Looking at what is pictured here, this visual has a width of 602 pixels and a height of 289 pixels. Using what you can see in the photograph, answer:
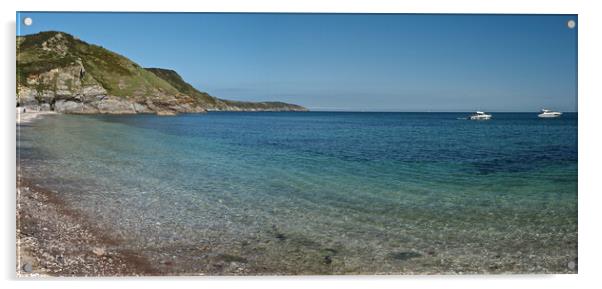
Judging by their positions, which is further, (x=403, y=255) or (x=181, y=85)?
(x=181, y=85)

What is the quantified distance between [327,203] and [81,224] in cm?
268

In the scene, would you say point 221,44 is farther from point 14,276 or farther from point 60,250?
point 14,276

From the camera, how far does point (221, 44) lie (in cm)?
466

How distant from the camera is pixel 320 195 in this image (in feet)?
17.3

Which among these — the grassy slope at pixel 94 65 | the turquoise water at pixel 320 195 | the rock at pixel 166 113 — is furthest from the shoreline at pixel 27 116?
the rock at pixel 166 113

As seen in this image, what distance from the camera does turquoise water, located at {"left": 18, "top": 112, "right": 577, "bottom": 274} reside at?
4.26 metres

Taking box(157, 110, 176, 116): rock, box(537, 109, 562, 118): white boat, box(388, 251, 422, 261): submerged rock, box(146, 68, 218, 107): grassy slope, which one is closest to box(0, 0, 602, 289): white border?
box(388, 251, 422, 261): submerged rock

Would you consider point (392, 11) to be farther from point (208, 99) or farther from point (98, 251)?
point (98, 251)

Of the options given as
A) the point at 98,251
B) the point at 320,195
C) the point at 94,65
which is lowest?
the point at 98,251

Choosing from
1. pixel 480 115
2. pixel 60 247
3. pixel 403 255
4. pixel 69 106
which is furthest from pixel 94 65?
pixel 480 115

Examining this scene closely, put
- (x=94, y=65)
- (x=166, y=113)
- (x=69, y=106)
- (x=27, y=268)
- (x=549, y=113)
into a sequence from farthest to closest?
(x=166, y=113), (x=69, y=106), (x=94, y=65), (x=549, y=113), (x=27, y=268)

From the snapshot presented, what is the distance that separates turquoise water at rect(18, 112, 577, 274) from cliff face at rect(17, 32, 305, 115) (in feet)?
0.82

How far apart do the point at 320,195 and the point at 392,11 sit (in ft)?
7.66
